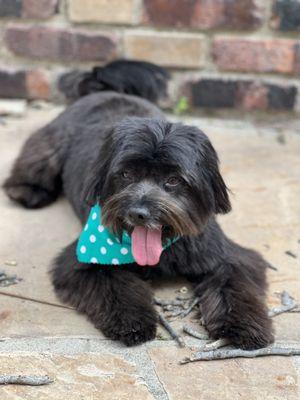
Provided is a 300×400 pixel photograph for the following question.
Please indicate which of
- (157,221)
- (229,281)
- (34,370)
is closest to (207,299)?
(229,281)

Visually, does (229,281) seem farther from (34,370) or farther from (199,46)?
(199,46)

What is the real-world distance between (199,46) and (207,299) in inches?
104

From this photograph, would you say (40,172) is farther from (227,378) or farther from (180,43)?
(227,378)

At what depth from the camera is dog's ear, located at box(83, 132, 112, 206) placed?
3.02 meters

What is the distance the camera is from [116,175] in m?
2.93

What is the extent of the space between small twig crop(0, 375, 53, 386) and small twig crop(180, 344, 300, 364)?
0.54 metres

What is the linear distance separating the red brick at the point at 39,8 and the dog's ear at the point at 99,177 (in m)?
2.45

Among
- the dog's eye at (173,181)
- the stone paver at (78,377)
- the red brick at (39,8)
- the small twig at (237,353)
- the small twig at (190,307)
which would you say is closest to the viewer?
the stone paver at (78,377)

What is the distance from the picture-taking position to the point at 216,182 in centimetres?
297

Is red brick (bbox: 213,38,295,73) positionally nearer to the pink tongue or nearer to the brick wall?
the brick wall

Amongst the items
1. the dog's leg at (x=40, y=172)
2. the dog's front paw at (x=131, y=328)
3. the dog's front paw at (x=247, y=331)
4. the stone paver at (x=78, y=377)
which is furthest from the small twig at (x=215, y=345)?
the dog's leg at (x=40, y=172)

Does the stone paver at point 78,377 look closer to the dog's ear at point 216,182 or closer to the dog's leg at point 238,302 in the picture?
the dog's leg at point 238,302

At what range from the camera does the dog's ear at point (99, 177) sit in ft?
9.91

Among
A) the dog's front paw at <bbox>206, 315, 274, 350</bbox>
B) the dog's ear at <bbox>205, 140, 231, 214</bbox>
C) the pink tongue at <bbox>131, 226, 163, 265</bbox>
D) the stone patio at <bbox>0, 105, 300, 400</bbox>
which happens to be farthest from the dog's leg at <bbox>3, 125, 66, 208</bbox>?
the dog's front paw at <bbox>206, 315, 274, 350</bbox>
